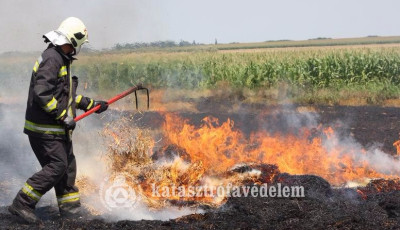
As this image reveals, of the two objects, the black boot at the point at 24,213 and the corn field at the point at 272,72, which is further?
the corn field at the point at 272,72

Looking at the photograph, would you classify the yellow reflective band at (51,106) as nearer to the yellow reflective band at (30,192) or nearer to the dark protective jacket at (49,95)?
the dark protective jacket at (49,95)

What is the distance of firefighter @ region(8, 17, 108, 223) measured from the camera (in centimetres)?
540

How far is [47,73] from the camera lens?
17.7 ft

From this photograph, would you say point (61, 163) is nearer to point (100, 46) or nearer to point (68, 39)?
point (68, 39)

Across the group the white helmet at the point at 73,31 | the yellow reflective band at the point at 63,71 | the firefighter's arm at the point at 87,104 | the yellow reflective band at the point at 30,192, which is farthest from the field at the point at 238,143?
the white helmet at the point at 73,31

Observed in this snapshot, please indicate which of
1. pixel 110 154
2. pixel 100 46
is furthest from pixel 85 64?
pixel 110 154

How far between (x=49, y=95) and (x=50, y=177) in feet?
2.86

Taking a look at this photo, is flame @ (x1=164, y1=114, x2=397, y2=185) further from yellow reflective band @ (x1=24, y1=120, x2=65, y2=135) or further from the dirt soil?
yellow reflective band @ (x1=24, y1=120, x2=65, y2=135)

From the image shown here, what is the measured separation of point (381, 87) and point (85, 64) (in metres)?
10.5

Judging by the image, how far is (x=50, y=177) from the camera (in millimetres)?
5477

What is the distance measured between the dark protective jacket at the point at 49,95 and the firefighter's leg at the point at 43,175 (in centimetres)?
11

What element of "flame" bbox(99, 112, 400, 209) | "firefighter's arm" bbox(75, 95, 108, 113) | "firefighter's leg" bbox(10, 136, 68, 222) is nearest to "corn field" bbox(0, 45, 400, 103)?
"flame" bbox(99, 112, 400, 209)

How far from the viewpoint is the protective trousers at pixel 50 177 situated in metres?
5.45

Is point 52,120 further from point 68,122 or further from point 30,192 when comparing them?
point 30,192
